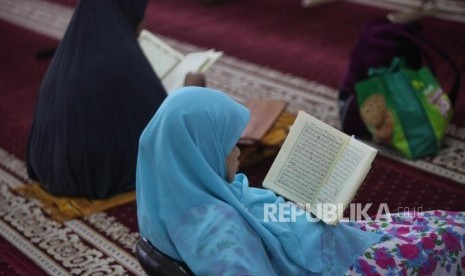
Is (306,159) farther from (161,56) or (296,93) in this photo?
(296,93)

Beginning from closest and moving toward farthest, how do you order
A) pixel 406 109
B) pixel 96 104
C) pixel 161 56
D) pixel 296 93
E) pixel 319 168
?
pixel 319 168 → pixel 96 104 → pixel 406 109 → pixel 161 56 → pixel 296 93

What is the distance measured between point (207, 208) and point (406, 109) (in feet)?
4.69

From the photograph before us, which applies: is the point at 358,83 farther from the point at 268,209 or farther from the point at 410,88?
the point at 268,209

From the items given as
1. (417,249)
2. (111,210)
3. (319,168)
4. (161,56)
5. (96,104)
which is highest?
(319,168)

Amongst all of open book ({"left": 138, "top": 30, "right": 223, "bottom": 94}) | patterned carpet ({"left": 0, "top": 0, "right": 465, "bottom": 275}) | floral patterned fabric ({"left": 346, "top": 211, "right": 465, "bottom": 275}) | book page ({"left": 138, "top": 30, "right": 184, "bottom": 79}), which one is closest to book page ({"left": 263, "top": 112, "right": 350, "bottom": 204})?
floral patterned fabric ({"left": 346, "top": 211, "right": 465, "bottom": 275})

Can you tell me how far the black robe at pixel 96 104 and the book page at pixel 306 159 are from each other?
1123 mm

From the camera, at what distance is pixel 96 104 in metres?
2.28

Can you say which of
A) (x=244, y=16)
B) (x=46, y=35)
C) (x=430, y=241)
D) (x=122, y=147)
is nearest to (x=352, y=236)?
(x=430, y=241)

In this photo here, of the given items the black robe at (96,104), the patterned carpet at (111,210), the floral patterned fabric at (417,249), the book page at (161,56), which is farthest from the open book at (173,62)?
the floral patterned fabric at (417,249)

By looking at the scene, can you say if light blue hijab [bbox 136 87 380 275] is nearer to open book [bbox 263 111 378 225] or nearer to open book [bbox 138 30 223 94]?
open book [bbox 263 111 378 225]

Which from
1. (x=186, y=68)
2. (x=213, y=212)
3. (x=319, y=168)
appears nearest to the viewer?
(x=213, y=212)

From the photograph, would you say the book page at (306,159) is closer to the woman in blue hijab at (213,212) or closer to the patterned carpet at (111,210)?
the woman in blue hijab at (213,212)

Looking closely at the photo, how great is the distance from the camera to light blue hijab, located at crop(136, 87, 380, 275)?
1153 millimetres

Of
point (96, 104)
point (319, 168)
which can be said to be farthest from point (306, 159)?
point (96, 104)
